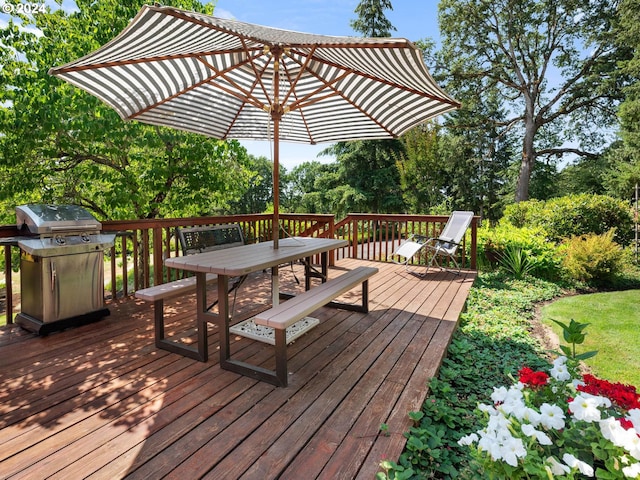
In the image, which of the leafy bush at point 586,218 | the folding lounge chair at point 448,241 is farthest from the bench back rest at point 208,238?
the leafy bush at point 586,218

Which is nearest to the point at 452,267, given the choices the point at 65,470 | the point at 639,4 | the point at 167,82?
the point at 167,82

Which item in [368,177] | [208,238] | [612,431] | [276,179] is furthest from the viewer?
[368,177]

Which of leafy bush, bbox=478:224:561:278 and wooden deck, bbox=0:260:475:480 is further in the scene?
leafy bush, bbox=478:224:561:278

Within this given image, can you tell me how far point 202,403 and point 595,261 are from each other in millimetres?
6137

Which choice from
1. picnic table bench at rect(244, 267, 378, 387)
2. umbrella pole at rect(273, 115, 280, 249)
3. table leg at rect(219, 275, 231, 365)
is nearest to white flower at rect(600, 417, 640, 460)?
picnic table bench at rect(244, 267, 378, 387)

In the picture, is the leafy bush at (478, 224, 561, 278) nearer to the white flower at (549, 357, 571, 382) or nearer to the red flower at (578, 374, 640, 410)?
the white flower at (549, 357, 571, 382)

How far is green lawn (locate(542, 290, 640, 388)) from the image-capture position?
3.05 m

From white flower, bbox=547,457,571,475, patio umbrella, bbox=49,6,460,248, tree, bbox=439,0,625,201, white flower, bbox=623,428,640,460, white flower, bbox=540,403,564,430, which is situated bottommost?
white flower, bbox=547,457,571,475

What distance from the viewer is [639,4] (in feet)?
37.7

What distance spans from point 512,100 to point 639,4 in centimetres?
558

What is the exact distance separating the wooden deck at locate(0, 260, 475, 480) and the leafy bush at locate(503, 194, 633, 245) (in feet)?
18.5

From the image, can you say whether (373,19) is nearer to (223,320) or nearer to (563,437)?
(223,320)

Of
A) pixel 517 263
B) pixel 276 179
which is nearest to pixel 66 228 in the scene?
pixel 276 179

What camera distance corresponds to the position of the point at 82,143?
6.03 m
